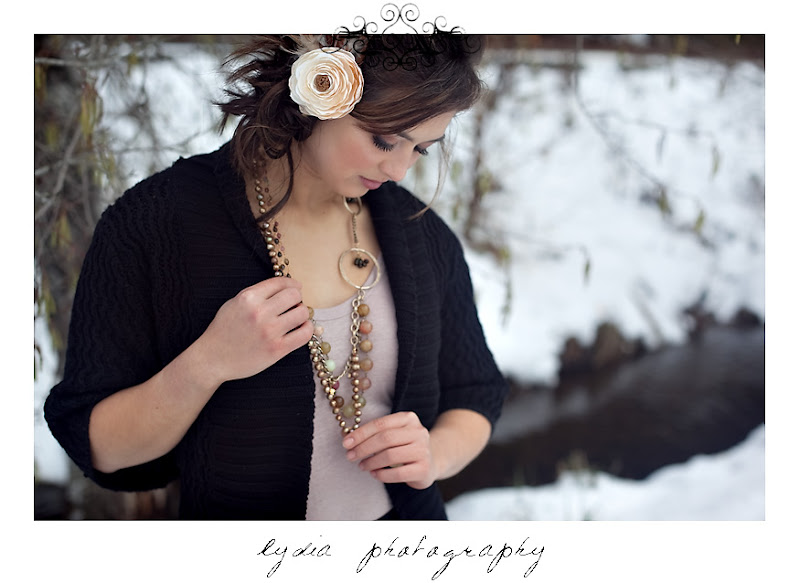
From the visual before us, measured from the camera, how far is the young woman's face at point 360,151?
704 mm

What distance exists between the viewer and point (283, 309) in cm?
70

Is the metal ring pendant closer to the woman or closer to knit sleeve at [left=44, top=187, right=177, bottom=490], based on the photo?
the woman

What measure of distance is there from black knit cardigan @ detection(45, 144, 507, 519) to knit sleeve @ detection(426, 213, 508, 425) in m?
0.05

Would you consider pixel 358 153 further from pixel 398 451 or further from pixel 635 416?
pixel 635 416

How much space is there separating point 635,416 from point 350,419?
0.66m

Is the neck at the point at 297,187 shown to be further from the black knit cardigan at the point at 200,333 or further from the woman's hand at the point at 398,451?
the woman's hand at the point at 398,451

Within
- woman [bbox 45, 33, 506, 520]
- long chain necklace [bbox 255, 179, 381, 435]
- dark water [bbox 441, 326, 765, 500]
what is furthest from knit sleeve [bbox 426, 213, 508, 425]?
dark water [bbox 441, 326, 765, 500]

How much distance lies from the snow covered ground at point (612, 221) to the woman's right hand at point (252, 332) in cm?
46

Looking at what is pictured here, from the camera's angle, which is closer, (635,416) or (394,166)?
(394,166)

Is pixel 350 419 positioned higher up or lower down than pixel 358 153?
lower down
